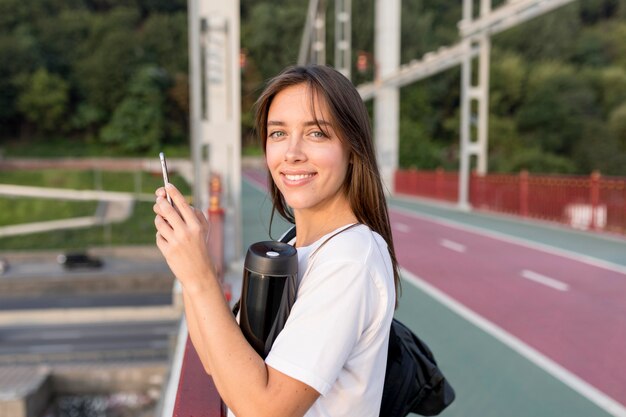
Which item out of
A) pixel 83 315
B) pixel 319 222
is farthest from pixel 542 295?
pixel 83 315

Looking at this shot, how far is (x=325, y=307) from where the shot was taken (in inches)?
36.8

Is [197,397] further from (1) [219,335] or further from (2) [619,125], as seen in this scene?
(2) [619,125]

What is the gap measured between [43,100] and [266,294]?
194 feet

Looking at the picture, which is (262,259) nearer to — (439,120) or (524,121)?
(524,121)

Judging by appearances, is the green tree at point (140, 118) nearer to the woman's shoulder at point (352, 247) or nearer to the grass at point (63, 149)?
the grass at point (63, 149)

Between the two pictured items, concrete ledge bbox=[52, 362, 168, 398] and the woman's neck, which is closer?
the woman's neck

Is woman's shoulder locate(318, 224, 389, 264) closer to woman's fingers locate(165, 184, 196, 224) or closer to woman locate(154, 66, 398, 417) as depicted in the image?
woman locate(154, 66, 398, 417)

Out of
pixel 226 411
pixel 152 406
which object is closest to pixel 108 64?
pixel 152 406

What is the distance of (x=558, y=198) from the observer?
1182 cm

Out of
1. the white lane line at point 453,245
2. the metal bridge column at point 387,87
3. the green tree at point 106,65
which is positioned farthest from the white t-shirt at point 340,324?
the green tree at point 106,65

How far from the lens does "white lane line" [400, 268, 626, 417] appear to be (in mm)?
3401

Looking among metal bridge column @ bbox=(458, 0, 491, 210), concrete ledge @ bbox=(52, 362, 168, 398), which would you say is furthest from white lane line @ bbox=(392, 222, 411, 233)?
concrete ledge @ bbox=(52, 362, 168, 398)

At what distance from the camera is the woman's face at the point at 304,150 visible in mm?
1117

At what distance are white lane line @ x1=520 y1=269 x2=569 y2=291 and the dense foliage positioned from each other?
30.5 m
